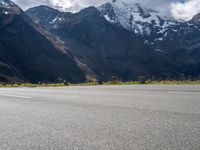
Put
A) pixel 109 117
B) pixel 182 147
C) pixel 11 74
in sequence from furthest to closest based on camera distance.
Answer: pixel 11 74, pixel 109 117, pixel 182 147

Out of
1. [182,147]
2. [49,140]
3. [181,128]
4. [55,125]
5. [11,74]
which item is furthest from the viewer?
[11,74]

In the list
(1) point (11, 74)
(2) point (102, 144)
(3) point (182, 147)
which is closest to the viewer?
(3) point (182, 147)

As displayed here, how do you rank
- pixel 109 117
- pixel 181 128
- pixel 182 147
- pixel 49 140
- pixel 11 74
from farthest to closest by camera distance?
pixel 11 74
pixel 109 117
pixel 181 128
pixel 49 140
pixel 182 147

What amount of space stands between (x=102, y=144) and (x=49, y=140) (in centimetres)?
92

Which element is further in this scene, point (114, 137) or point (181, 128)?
point (181, 128)

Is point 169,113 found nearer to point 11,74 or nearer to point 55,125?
point 55,125

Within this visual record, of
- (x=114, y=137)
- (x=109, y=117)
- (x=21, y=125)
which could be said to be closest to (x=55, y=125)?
(x=21, y=125)

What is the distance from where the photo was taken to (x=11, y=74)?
176m

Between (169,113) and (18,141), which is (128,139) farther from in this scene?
(169,113)

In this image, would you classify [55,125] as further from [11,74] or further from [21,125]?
[11,74]

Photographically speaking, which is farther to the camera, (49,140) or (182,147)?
(49,140)

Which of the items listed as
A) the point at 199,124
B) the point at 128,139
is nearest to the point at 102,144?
the point at 128,139

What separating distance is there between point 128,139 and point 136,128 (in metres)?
0.99

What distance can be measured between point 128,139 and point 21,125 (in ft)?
9.23
